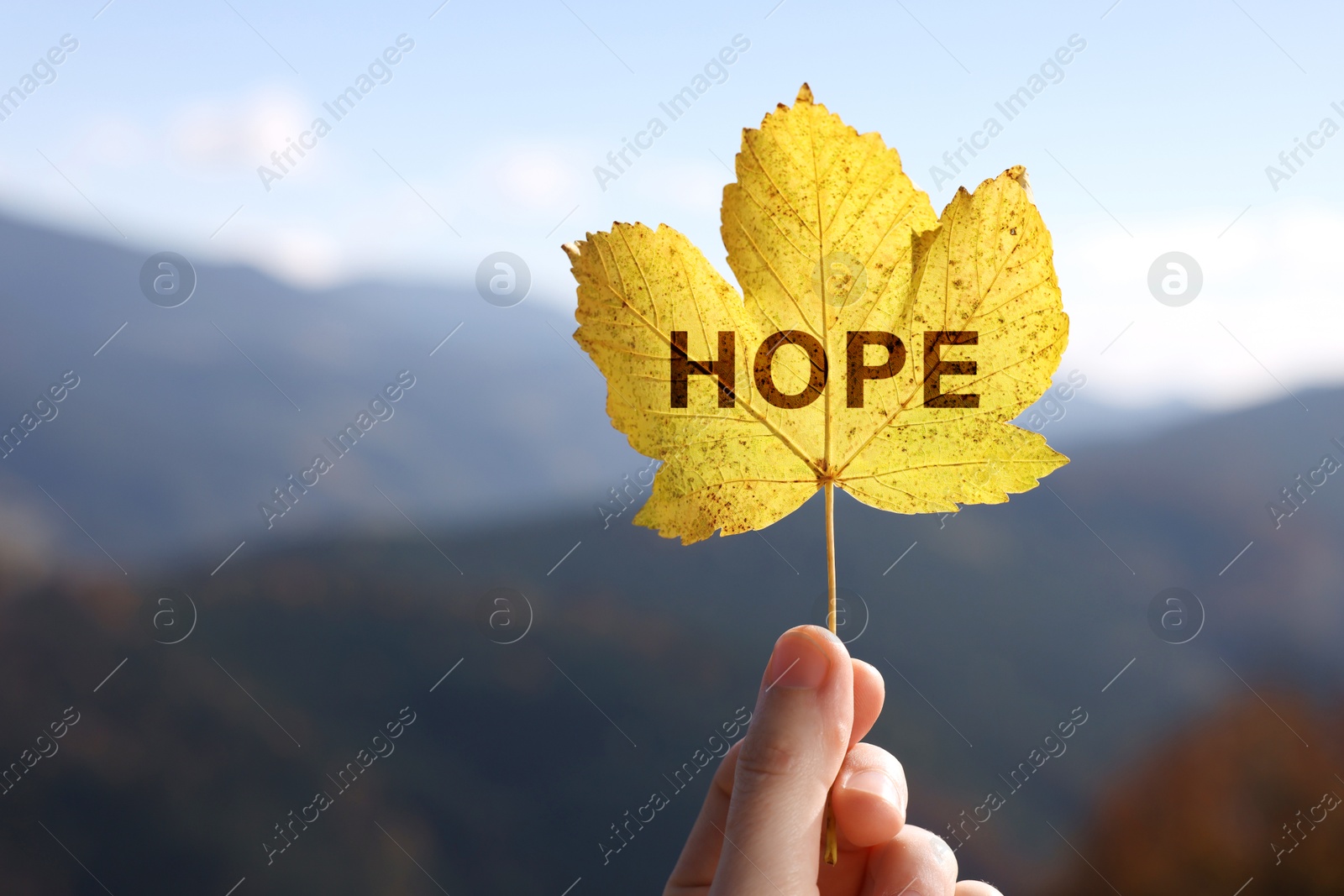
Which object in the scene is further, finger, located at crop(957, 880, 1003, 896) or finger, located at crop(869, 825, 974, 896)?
finger, located at crop(957, 880, 1003, 896)

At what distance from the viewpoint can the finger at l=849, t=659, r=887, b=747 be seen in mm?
1637

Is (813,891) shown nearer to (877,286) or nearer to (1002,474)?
(1002,474)

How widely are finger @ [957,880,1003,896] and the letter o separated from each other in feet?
4.34

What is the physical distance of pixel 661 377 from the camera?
121 cm

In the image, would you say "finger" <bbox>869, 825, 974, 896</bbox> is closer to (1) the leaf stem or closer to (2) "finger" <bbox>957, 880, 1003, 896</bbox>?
(2) "finger" <bbox>957, 880, 1003, 896</bbox>

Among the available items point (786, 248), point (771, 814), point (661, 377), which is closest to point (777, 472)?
point (661, 377)

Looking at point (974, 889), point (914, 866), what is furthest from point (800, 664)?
point (974, 889)

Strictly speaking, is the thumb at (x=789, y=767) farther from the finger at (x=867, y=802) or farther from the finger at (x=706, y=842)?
the finger at (x=706, y=842)

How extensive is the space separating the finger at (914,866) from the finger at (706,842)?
1.19 feet

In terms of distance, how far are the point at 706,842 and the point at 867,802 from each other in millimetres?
425

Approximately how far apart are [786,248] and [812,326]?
0.43 ft

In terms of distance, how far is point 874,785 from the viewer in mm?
1601

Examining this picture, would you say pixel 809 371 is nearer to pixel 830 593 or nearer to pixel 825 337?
pixel 825 337

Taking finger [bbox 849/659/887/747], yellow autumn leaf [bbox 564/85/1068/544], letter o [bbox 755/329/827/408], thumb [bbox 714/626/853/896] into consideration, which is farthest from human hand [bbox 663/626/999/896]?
letter o [bbox 755/329/827/408]
